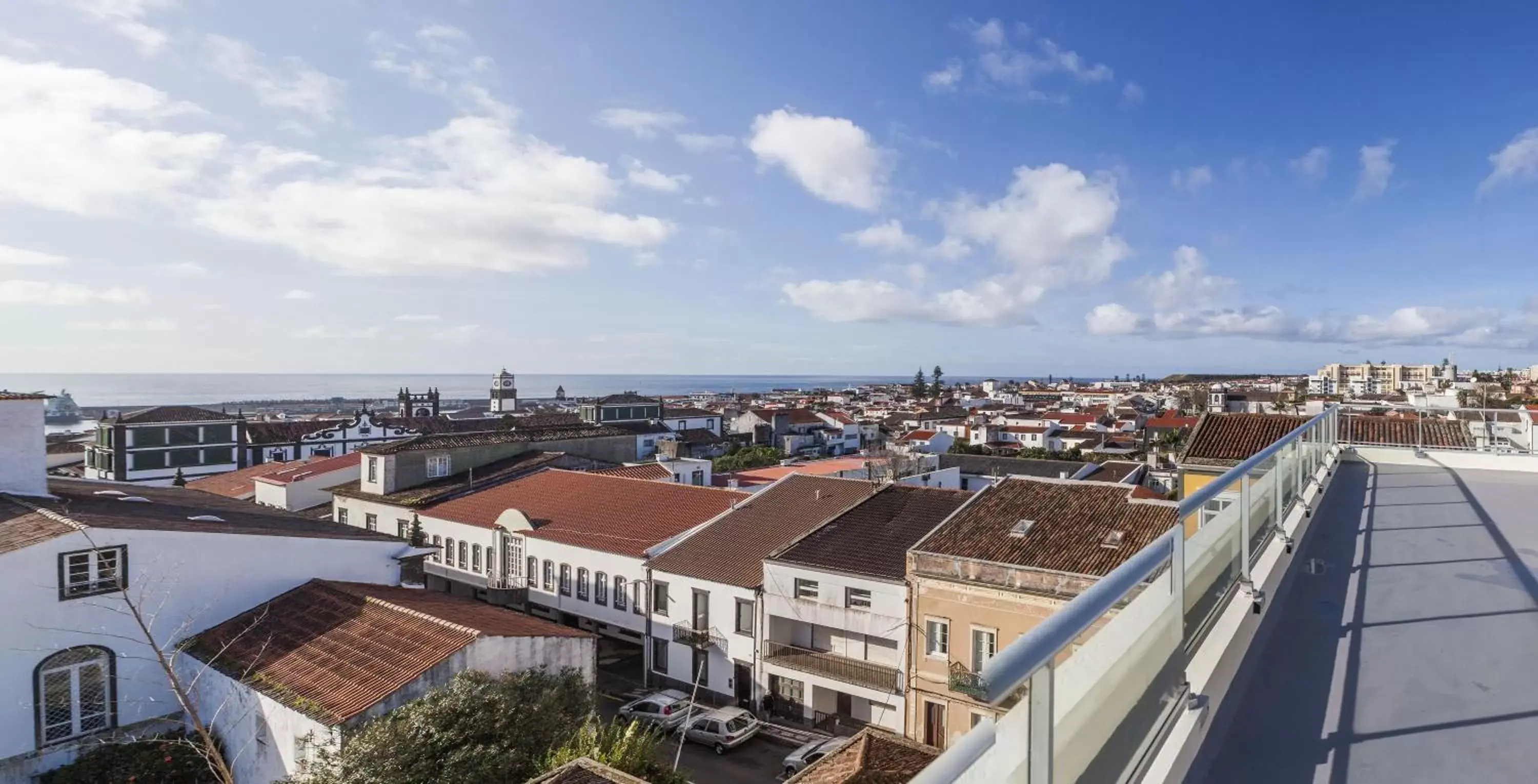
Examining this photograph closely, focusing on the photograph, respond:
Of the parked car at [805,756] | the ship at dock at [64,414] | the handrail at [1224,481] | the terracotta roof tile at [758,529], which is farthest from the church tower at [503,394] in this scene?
the handrail at [1224,481]

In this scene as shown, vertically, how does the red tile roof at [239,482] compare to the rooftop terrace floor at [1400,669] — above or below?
below

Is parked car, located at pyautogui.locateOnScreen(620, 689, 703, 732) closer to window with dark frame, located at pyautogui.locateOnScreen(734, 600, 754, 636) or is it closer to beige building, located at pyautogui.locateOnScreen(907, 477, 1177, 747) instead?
window with dark frame, located at pyautogui.locateOnScreen(734, 600, 754, 636)

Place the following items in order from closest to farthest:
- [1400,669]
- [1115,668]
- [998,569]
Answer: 1. [1115,668]
2. [1400,669]
3. [998,569]

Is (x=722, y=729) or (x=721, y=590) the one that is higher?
(x=721, y=590)

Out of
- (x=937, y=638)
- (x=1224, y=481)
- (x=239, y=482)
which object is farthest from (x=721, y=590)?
(x=239, y=482)

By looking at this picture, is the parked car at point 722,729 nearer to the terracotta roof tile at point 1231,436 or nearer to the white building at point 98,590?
the white building at point 98,590

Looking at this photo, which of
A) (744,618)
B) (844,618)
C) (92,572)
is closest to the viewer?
(92,572)

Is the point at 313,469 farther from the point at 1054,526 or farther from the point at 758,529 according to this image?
the point at 1054,526

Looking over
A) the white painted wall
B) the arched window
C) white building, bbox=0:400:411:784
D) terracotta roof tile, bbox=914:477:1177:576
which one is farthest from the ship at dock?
terracotta roof tile, bbox=914:477:1177:576
